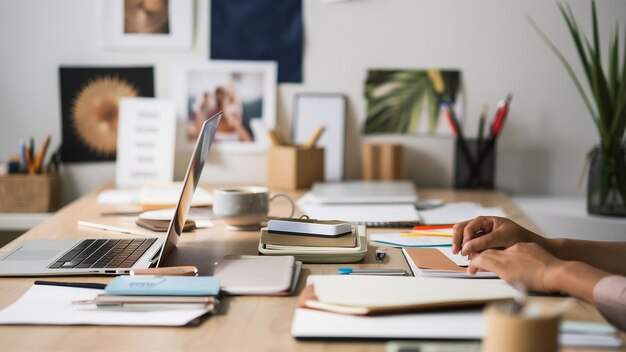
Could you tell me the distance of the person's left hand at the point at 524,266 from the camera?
0.99 m

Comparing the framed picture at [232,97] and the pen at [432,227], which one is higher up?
the framed picture at [232,97]

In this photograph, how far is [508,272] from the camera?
103 centimetres

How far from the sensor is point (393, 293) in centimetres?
92

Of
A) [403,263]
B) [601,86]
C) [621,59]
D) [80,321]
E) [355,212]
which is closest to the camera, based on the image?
[80,321]

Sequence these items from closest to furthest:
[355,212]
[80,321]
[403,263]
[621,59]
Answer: [80,321]
[403,263]
[355,212]
[621,59]

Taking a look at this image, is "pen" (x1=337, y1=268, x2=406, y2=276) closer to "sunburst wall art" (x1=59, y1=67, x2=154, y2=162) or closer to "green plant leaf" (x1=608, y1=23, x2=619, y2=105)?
"green plant leaf" (x1=608, y1=23, x2=619, y2=105)

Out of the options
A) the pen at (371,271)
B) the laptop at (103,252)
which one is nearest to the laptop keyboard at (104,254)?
the laptop at (103,252)

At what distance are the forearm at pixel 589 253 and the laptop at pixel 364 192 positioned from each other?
0.55 meters

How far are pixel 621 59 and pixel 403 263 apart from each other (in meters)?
1.29

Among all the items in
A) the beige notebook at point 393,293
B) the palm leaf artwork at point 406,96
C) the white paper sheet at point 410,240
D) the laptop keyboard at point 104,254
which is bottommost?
the laptop keyboard at point 104,254

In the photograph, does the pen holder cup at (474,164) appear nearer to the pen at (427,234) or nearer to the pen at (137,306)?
the pen at (427,234)

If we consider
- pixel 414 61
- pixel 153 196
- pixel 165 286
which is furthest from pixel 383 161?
pixel 165 286

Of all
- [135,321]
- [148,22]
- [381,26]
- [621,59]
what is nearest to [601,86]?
[621,59]

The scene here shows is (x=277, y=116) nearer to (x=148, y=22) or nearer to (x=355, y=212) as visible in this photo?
(x=148, y=22)
